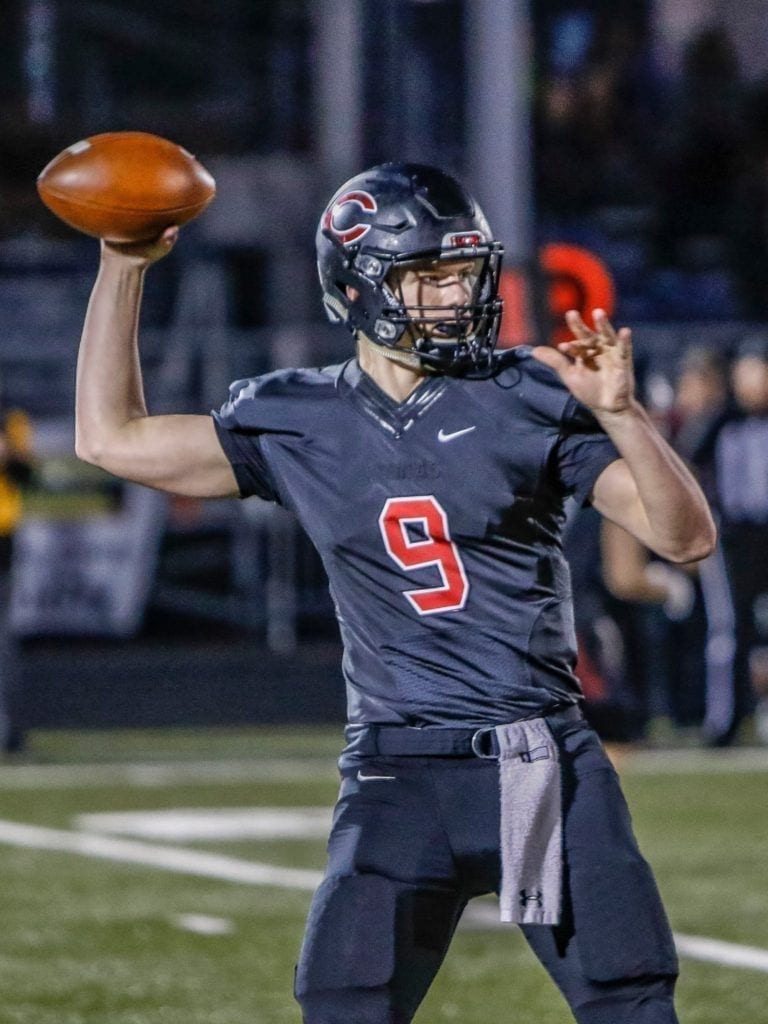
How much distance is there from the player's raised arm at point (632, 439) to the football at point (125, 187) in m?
0.87

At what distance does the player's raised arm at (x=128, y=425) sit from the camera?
396cm

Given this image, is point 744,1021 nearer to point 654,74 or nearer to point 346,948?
point 346,948

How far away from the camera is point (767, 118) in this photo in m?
19.0

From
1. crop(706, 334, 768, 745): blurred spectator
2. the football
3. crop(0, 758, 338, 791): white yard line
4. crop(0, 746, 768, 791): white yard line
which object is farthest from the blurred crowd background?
the football

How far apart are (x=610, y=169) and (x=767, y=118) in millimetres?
1374

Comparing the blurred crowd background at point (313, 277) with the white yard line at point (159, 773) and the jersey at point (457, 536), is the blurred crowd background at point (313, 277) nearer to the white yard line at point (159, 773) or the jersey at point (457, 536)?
the white yard line at point (159, 773)

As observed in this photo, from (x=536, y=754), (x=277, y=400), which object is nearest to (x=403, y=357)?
(x=277, y=400)

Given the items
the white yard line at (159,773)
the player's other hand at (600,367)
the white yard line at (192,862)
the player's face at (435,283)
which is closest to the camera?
the player's other hand at (600,367)

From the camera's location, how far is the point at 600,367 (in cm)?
350

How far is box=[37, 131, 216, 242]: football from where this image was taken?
4.11 meters

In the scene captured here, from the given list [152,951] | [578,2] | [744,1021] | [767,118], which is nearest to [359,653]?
[744,1021]

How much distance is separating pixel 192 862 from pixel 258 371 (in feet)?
23.4

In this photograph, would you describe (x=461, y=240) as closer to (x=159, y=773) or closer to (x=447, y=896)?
(x=447, y=896)

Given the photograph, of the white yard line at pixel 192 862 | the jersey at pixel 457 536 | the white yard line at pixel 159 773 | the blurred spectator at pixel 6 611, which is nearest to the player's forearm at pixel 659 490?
the jersey at pixel 457 536
